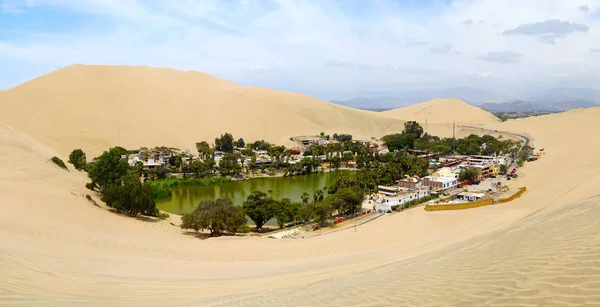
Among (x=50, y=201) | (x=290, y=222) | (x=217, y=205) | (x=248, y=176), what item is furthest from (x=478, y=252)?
(x=248, y=176)

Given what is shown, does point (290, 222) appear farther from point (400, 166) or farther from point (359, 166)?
point (359, 166)

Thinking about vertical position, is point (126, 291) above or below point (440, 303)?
below

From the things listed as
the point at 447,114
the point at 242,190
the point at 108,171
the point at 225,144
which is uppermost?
the point at 447,114

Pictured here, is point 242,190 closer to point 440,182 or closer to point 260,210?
point 260,210

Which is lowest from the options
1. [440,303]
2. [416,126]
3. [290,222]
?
[290,222]

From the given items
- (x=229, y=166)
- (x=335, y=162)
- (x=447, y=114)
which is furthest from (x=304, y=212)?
(x=447, y=114)

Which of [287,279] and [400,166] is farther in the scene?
[400,166]

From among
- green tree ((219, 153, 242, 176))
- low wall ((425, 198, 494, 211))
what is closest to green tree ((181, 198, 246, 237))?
low wall ((425, 198, 494, 211))

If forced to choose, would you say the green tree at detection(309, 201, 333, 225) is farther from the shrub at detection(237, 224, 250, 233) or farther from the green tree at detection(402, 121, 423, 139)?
the green tree at detection(402, 121, 423, 139)
